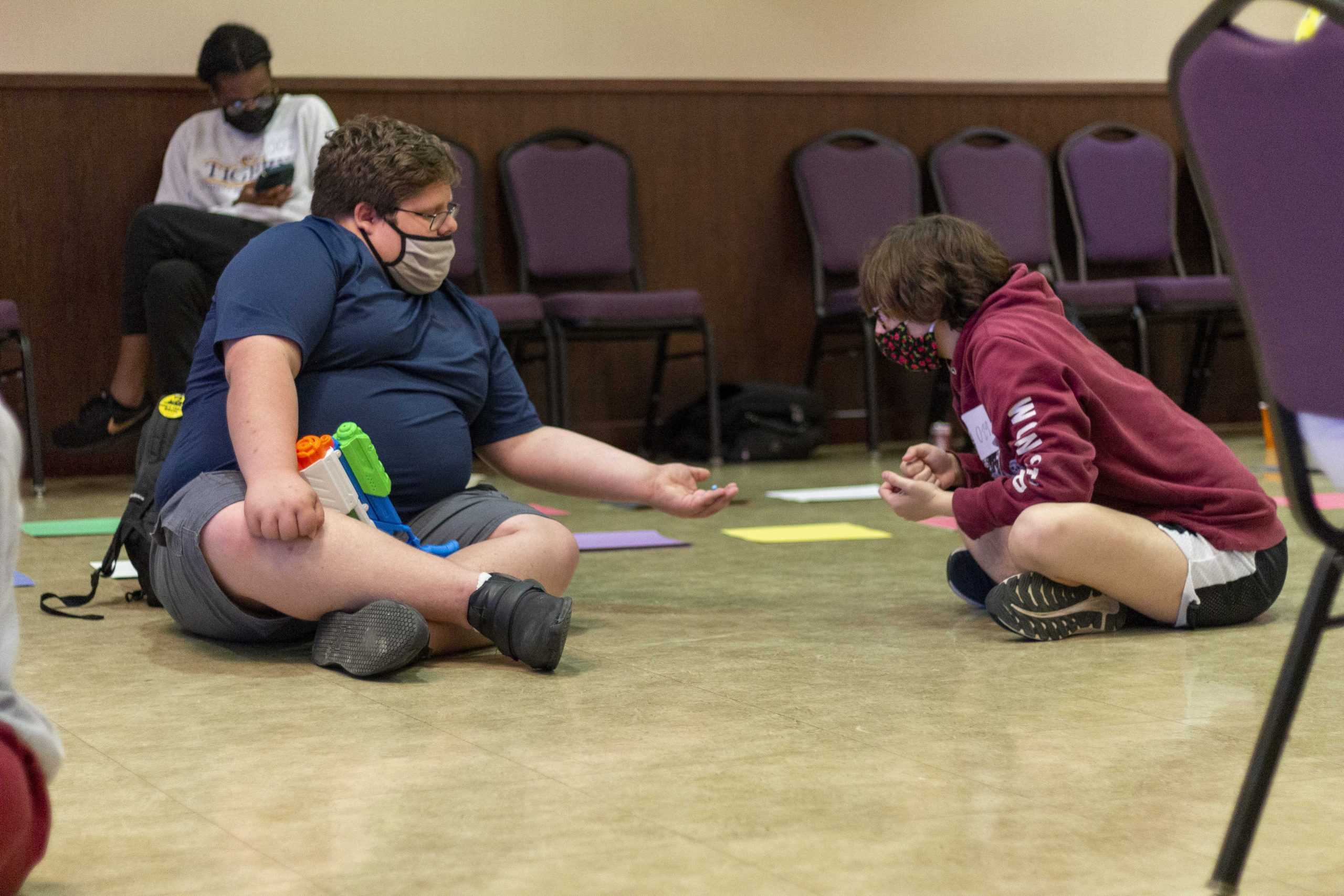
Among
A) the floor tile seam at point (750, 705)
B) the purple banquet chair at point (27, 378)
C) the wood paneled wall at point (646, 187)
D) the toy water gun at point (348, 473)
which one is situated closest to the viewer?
the floor tile seam at point (750, 705)

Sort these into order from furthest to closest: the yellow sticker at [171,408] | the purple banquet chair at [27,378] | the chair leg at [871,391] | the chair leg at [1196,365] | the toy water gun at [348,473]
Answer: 1. the chair leg at [1196,365]
2. the chair leg at [871,391]
3. the purple banquet chair at [27,378]
4. the yellow sticker at [171,408]
5. the toy water gun at [348,473]

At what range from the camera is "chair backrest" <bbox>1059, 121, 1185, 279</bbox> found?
574 cm

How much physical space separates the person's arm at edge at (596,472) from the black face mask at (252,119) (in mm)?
2526

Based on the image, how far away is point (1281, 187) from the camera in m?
0.98

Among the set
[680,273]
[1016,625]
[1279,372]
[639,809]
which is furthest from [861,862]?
[680,273]

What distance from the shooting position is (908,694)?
68.6 inches

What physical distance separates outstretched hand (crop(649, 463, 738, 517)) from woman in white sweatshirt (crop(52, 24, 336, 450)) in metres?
2.52

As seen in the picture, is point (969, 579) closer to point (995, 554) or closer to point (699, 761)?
point (995, 554)

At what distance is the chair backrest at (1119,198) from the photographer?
5.74 metres

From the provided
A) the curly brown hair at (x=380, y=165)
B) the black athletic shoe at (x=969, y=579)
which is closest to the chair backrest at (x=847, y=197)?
the black athletic shoe at (x=969, y=579)

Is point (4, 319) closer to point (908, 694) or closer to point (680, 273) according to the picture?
point (680, 273)

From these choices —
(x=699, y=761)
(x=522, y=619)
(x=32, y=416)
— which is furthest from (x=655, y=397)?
(x=699, y=761)

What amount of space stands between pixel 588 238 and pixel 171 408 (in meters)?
2.84

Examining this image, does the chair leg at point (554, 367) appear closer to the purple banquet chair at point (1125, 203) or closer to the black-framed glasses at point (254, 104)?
the black-framed glasses at point (254, 104)
